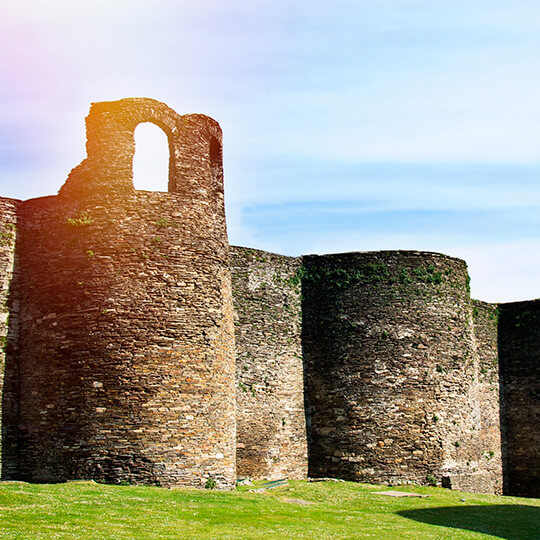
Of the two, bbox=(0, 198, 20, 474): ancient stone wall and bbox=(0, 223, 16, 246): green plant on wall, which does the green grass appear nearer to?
bbox=(0, 198, 20, 474): ancient stone wall

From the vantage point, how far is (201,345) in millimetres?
19438

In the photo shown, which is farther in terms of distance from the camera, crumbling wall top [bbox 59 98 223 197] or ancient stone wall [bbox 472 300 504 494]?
ancient stone wall [bbox 472 300 504 494]

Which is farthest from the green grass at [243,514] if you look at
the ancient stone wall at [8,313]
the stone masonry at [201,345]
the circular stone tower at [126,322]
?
the ancient stone wall at [8,313]

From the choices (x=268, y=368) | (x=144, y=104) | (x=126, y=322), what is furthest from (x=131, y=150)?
(x=268, y=368)

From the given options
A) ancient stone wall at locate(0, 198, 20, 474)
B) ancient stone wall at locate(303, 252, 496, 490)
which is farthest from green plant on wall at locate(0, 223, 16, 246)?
ancient stone wall at locate(303, 252, 496, 490)

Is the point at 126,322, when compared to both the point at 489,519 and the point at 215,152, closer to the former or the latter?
the point at 215,152

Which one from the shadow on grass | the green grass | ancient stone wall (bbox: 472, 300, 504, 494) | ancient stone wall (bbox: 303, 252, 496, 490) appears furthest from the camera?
ancient stone wall (bbox: 472, 300, 504, 494)

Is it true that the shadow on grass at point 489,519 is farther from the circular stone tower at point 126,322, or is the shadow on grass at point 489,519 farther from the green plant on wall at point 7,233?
the green plant on wall at point 7,233

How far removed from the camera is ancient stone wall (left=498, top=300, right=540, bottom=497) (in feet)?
98.6

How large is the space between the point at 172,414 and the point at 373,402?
854 cm

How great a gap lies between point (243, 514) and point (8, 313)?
859 cm

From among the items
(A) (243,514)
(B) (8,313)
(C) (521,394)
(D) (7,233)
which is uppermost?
(D) (7,233)

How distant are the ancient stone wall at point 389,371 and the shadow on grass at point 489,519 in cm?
404

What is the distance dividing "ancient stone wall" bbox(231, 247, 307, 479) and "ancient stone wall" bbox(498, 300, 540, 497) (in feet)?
33.2
